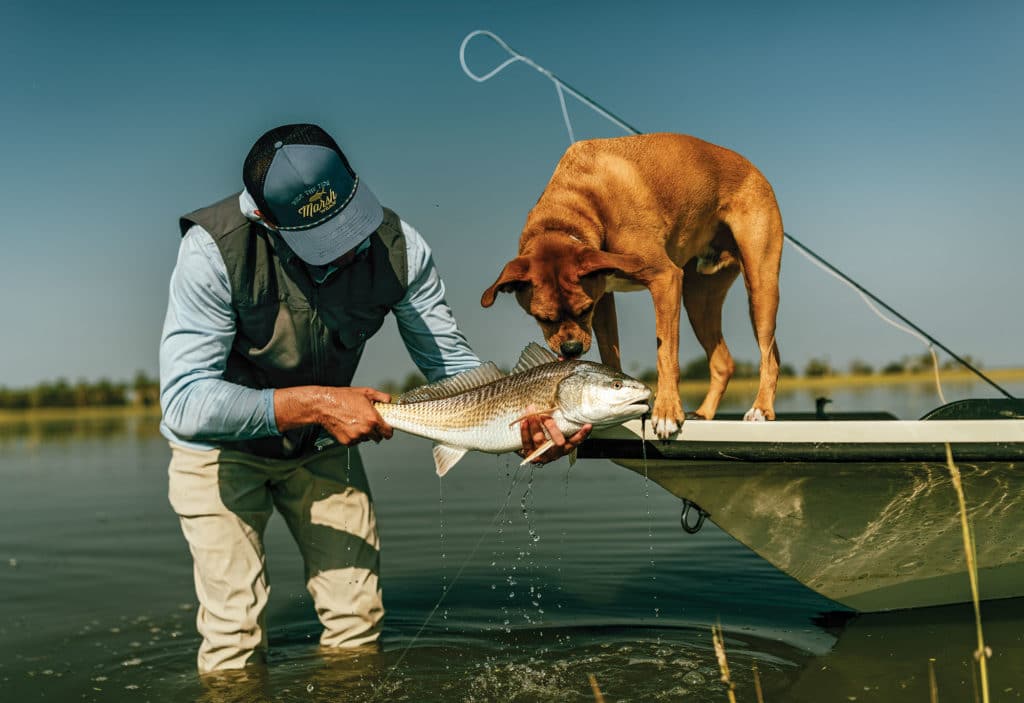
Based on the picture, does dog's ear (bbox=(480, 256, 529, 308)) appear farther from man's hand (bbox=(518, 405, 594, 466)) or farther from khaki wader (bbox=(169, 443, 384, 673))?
man's hand (bbox=(518, 405, 594, 466))

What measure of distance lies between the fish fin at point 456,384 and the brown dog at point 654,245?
1.04 meters

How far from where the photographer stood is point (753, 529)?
5.80 m

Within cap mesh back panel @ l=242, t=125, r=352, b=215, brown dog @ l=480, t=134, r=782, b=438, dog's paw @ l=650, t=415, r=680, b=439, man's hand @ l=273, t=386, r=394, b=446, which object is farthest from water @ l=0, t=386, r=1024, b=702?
cap mesh back panel @ l=242, t=125, r=352, b=215

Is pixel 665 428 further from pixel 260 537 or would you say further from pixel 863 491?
pixel 260 537

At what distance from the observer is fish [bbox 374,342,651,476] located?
414cm

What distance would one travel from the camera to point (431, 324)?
5059mm

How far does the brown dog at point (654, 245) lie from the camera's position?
18.0 feet

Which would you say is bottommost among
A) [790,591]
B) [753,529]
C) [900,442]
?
[790,591]

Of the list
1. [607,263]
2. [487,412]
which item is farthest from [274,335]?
[607,263]

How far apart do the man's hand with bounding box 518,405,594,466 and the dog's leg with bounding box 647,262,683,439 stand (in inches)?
41.9

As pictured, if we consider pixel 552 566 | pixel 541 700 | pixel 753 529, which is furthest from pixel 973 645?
pixel 552 566

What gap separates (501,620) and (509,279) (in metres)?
2.68

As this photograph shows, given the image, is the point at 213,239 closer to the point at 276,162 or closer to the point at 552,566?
the point at 276,162

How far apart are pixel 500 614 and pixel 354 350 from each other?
9.43 feet
